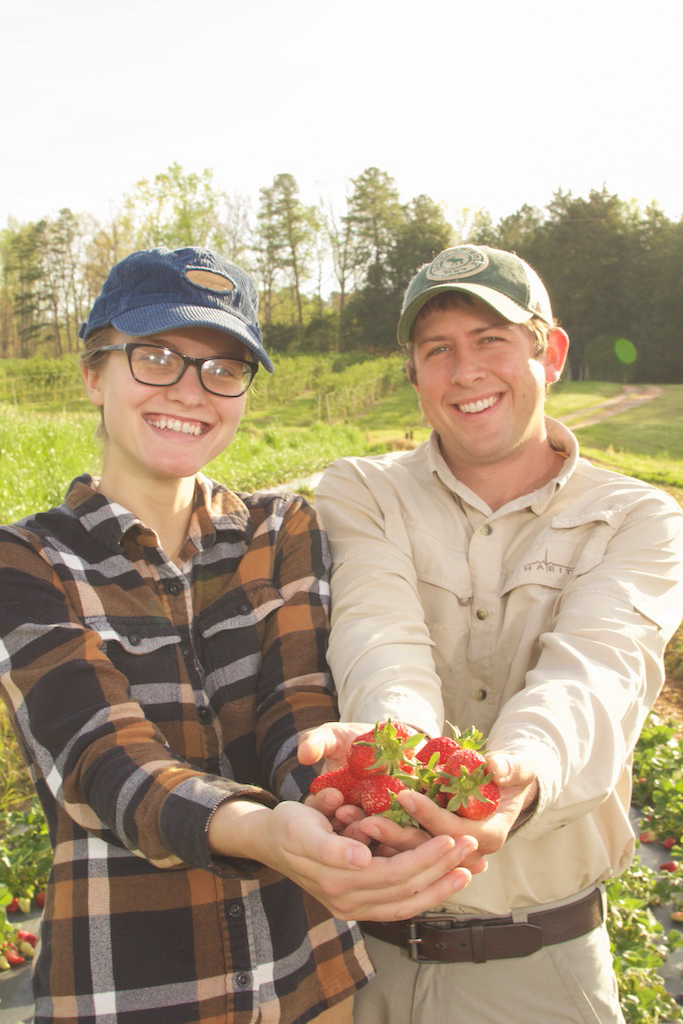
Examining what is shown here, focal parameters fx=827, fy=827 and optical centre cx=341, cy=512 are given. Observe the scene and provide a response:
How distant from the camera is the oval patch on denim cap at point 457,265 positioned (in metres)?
2.29

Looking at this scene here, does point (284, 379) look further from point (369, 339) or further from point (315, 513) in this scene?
point (315, 513)

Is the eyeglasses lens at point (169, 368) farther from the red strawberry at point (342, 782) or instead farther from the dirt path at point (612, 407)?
the dirt path at point (612, 407)

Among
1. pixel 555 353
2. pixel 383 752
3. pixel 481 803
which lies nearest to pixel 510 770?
pixel 481 803

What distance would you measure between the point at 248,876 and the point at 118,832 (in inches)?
10.2

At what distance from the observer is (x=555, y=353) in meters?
2.55

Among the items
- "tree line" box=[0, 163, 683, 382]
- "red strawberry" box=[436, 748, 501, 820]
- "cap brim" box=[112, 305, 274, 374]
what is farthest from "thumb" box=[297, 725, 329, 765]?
"tree line" box=[0, 163, 683, 382]

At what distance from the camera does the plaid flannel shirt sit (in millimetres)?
1577

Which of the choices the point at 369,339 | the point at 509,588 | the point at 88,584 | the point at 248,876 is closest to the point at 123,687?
the point at 88,584

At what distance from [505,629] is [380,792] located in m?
0.84

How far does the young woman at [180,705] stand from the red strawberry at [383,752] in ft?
0.38

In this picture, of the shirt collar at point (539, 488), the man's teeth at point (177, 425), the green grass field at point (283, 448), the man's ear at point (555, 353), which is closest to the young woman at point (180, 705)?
the man's teeth at point (177, 425)

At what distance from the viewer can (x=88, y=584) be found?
5.99 feet

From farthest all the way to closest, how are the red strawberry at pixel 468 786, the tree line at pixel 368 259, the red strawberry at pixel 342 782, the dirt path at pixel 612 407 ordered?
the tree line at pixel 368 259 < the dirt path at pixel 612 407 < the red strawberry at pixel 342 782 < the red strawberry at pixel 468 786

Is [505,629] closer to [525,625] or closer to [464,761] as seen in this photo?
[525,625]
